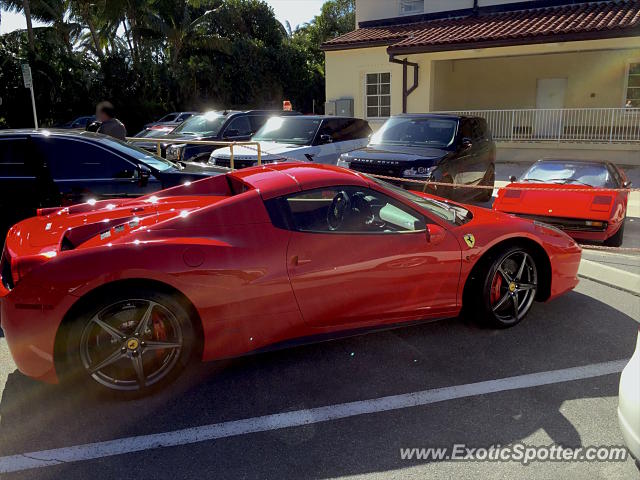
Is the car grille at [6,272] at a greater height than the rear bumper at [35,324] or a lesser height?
greater

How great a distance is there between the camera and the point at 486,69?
A: 18594 millimetres

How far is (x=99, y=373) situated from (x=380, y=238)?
2.02 metres

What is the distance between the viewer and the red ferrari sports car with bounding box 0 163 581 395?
3.06m

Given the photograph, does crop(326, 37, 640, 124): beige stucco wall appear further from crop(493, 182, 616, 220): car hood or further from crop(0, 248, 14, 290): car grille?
crop(0, 248, 14, 290): car grille

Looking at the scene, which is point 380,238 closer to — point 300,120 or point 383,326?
point 383,326

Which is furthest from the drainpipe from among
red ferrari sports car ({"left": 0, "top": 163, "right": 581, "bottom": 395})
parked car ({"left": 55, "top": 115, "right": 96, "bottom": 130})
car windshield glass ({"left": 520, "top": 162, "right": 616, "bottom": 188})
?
red ferrari sports car ({"left": 0, "top": 163, "right": 581, "bottom": 395})

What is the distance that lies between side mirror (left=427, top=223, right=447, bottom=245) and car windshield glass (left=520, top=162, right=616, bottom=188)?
4.81 m

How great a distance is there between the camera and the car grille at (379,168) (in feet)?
26.8

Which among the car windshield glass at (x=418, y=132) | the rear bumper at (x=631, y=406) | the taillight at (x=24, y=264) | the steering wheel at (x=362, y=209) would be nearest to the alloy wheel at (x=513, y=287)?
the steering wheel at (x=362, y=209)

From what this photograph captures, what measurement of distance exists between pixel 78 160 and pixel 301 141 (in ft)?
15.6

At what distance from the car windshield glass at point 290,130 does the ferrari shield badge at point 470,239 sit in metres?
6.15

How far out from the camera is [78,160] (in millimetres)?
5734

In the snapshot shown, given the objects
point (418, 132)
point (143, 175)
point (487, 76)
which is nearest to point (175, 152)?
point (418, 132)

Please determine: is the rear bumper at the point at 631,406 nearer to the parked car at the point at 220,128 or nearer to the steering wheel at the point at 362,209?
the steering wheel at the point at 362,209
